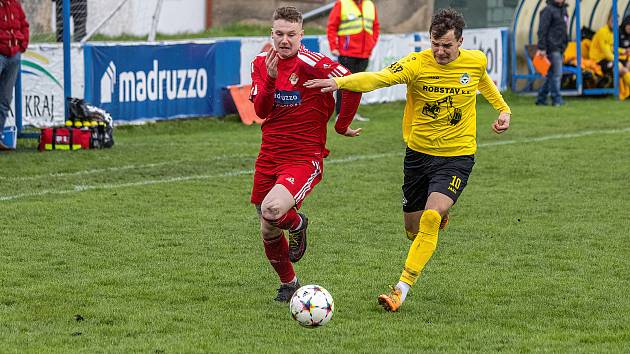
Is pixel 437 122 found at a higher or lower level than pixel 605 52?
higher

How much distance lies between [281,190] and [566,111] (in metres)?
13.6

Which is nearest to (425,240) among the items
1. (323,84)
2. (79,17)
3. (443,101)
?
(443,101)

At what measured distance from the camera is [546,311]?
23.0ft

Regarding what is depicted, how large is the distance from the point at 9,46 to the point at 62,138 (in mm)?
1240

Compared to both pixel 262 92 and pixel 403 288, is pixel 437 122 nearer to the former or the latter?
pixel 403 288

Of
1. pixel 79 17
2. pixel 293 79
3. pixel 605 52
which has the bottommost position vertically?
pixel 605 52

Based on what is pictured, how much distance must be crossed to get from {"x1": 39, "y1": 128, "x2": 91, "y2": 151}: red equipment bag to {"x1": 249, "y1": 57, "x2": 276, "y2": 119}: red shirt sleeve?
7528mm

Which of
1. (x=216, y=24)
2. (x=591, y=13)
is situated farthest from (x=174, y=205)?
(x=216, y=24)

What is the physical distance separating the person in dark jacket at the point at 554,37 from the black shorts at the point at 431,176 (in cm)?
1329

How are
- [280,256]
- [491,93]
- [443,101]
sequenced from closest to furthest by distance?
[280,256] → [443,101] → [491,93]

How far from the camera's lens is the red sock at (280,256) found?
7254mm

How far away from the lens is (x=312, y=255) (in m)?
8.79

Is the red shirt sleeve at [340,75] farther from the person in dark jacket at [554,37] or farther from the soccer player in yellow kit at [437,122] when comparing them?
the person in dark jacket at [554,37]

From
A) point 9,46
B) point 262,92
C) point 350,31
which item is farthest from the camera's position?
point 350,31
